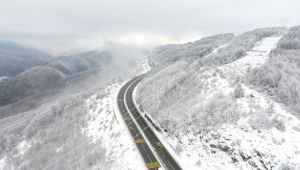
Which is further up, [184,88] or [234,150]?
[184,88]

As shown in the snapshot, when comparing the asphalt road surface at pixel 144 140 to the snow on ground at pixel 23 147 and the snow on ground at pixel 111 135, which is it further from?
the snow on ground at pixel 23 147

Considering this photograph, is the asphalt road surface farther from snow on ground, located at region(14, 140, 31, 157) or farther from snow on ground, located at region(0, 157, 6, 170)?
snow on ground, located at region(0, 157, 6, 170)

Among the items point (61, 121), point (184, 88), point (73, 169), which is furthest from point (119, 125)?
point (61, 121)

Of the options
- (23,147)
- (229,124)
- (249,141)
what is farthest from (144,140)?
(23,147)

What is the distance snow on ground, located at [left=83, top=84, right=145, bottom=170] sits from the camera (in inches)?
1094

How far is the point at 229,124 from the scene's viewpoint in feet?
84.8

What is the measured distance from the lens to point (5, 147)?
49.0m

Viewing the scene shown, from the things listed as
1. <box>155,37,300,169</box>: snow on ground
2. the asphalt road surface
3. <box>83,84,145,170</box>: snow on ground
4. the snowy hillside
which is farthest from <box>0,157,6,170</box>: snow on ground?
<box>155,37,300,169</box>: snow on ground

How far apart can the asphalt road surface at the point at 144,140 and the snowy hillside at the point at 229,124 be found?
5.97 ft

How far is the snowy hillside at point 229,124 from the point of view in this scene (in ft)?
68.7

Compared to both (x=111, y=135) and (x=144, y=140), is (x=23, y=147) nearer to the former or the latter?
(x=111, y=135)

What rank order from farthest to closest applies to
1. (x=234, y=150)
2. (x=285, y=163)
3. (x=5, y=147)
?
(x=5, y=147)
(x=234, y=150)
(x=285, y=163)

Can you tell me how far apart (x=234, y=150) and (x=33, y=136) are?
4824 cm

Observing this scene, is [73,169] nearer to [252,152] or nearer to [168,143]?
[168,143]
